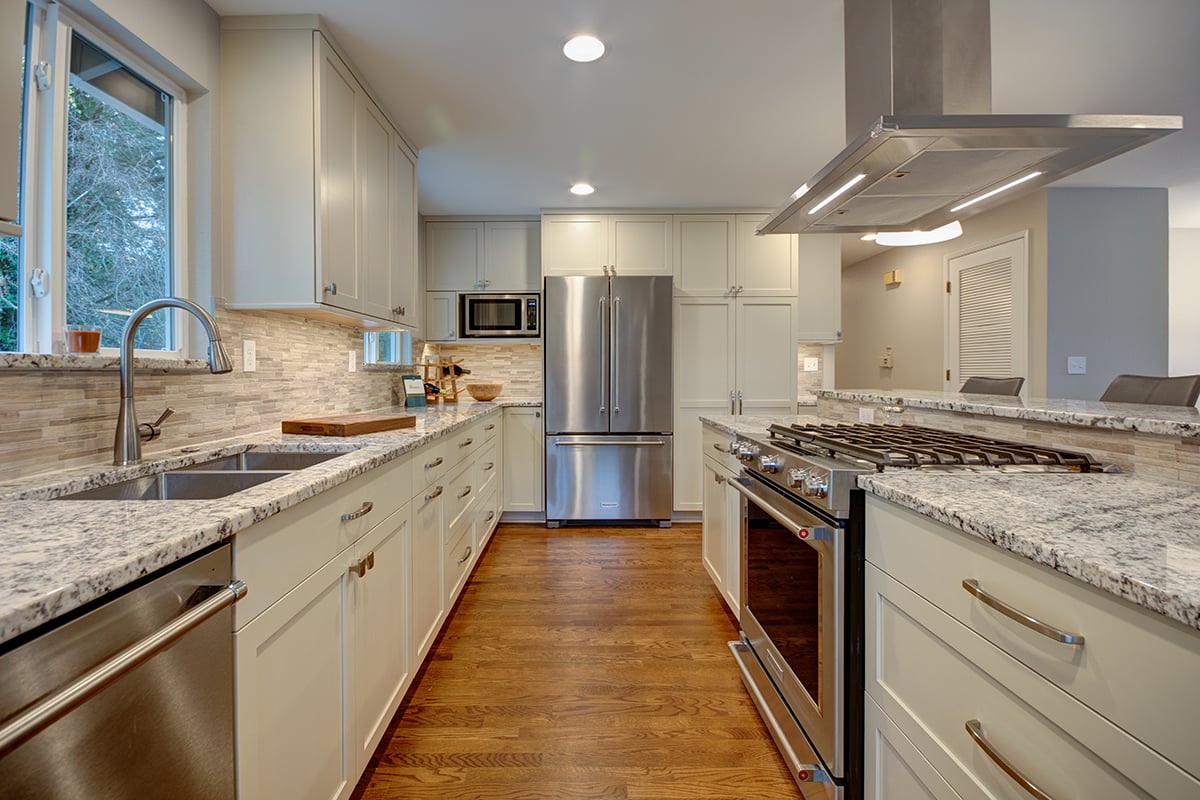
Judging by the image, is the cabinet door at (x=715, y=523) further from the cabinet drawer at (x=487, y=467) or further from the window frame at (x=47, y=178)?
the window frame at (x=47, y=178)

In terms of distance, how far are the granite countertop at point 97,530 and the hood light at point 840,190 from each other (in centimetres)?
165

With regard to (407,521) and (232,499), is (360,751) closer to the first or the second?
(407,521)

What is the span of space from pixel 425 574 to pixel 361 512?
2.30 ft

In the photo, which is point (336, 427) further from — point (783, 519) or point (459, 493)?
point (783, 519)

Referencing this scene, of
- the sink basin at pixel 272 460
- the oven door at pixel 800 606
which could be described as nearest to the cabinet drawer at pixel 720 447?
the oven door at pixel 800 606

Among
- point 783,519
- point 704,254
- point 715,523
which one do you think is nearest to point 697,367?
point 704,254

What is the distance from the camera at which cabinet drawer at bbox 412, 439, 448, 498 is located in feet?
5.92

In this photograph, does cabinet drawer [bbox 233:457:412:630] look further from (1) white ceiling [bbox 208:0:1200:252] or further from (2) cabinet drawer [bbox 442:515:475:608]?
(1) white ceiling [bbox 208:0:1200:252]

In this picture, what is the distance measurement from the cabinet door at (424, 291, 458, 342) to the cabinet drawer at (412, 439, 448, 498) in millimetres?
2112

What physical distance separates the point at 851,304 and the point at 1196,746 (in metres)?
6.69

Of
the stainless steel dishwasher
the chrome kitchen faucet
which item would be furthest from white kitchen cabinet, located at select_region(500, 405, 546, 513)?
the stainless steel dishwasher

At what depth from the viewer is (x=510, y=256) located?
4109 millimetres

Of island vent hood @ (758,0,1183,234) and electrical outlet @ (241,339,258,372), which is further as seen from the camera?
electrical outlet @ (241,339,258,372)

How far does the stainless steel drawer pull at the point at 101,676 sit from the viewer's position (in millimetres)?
482
